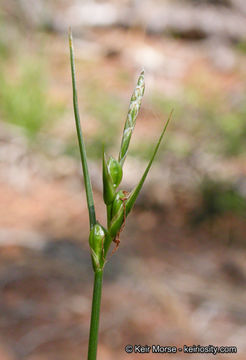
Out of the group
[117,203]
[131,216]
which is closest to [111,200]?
[117,203]

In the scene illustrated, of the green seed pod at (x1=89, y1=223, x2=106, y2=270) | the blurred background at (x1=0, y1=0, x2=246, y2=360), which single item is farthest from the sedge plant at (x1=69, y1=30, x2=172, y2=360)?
the blurred background at (x1=0, y1=0, x2=246, y2=360)

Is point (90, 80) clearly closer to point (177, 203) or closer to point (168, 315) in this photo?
point (177, 203)

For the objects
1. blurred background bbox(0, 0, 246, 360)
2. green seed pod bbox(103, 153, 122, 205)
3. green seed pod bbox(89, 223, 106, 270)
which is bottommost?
green seed pod bbox(89, 223, 106, 270)

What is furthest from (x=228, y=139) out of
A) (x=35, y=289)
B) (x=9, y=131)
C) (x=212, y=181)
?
(x=35, y=289)

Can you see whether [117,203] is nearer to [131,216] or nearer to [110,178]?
[110,178]

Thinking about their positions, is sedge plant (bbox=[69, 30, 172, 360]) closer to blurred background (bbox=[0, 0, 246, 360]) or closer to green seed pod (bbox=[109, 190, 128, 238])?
green seed pod (bbox=[109, 190, 128, 238])

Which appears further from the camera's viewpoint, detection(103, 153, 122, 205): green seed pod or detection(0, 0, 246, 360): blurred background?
detection(0, 0, 246, 360): blurred background

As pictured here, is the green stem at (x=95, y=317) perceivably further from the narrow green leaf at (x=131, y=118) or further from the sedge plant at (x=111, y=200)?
the narrow green leaf at (x=131, y=118)
